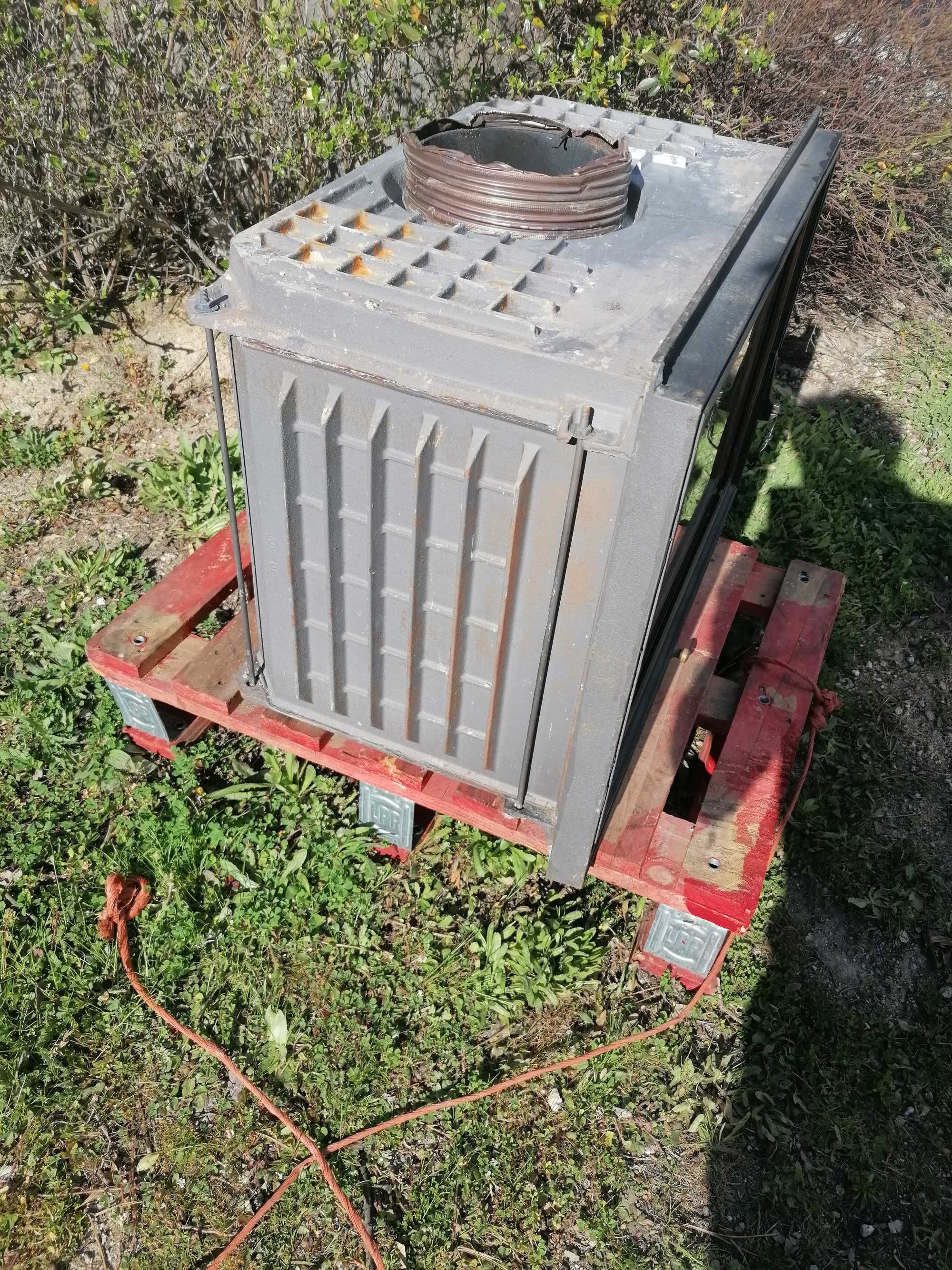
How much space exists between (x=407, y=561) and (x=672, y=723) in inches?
43.3

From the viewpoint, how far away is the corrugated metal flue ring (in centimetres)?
188

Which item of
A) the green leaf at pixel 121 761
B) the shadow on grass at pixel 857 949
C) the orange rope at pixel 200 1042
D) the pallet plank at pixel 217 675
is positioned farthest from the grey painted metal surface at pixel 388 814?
the shadow on grass at pixel 857 949

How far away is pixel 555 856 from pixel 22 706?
77.5 inches

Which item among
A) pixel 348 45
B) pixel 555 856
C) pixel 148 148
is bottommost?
pixel 555 856

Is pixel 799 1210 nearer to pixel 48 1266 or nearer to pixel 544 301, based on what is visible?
pixel 48 1266

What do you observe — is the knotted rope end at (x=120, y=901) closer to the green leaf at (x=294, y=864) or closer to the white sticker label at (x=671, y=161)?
the green leaf at (x=294, y=864)

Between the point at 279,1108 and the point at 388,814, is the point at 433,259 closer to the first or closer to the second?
the point at 388,814

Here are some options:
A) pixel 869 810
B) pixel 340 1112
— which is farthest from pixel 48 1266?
pixel 869 810

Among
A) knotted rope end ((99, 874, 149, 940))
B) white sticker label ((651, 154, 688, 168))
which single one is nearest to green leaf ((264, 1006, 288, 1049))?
knotted rope end ((99, 874, 149, 940))

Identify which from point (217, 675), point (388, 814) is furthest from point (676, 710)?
point (217, 675)

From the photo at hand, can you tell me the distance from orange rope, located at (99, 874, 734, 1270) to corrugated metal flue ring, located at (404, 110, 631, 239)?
1.83 meters

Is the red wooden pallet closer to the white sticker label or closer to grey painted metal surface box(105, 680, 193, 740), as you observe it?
grey painted metal surface box(105, 680, 193, 740)

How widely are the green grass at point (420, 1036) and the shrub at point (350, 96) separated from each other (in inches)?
93.4

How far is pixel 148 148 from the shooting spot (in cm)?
389
